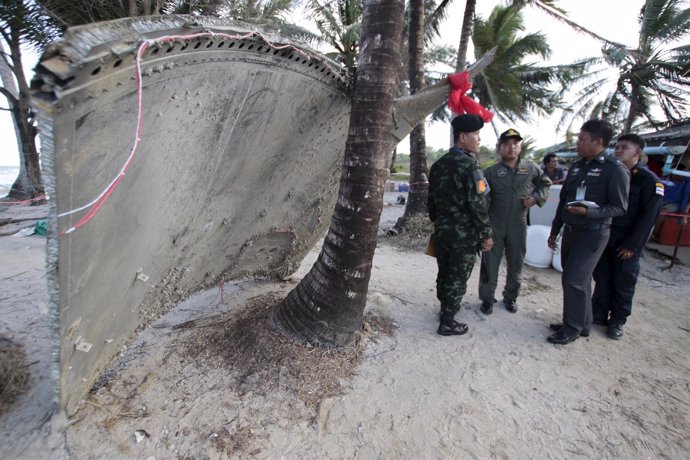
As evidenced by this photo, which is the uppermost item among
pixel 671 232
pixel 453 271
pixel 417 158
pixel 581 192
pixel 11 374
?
pixel 417 158

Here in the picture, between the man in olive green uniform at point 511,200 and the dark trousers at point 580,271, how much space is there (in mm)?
467

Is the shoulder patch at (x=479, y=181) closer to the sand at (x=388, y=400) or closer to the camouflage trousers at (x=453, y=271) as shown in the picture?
the camouflage trousers at (x=453, y=271)

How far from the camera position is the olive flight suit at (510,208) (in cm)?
372

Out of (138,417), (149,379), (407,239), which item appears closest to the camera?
(138,417)

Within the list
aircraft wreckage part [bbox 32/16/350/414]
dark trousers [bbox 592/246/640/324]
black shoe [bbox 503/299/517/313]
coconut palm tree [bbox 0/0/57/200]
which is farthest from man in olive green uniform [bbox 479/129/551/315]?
coconut palm tree [bbox 0/0/57/200]

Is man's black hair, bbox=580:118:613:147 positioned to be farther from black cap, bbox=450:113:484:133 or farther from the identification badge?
black cap, bbox=450:113:484:133

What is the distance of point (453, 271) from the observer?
137 inches

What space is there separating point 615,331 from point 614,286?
460 millimetres

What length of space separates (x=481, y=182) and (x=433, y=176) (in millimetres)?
481


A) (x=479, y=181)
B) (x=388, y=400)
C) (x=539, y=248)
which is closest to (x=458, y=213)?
(x=479, y=181)

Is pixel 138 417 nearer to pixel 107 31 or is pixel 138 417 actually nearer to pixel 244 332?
pixel 244 332

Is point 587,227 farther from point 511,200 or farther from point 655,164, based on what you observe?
point 655,164

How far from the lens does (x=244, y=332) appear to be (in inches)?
119

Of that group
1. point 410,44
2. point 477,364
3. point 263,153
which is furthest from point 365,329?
point 410,44
